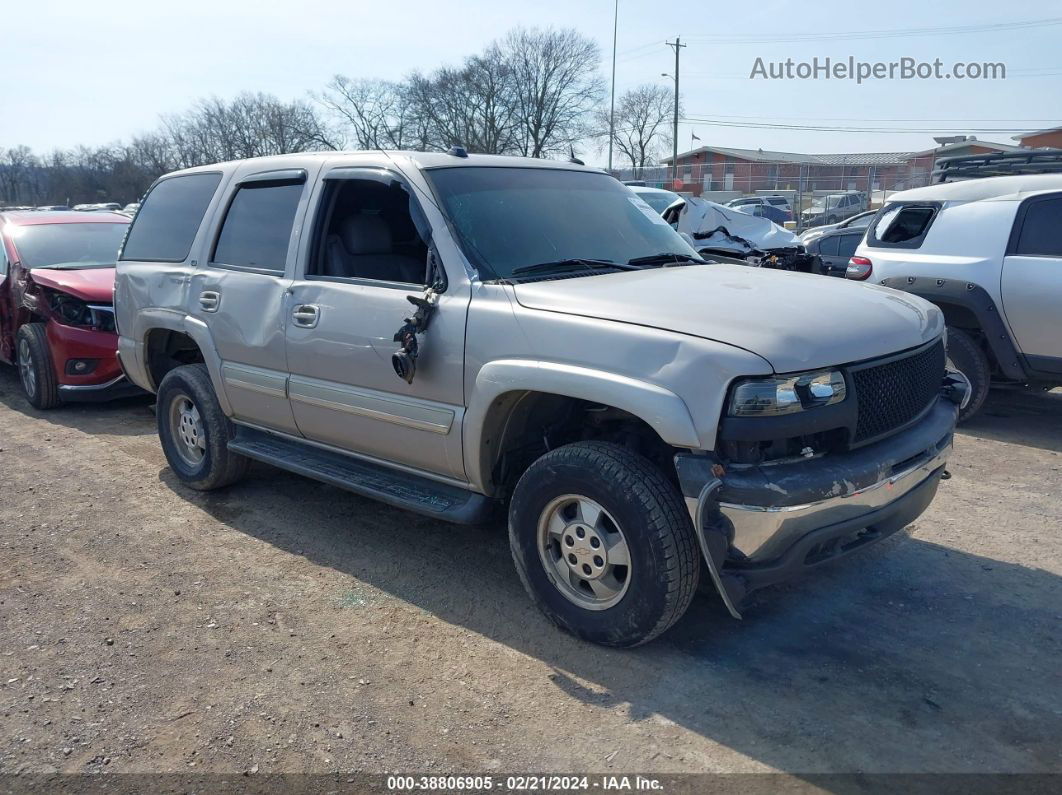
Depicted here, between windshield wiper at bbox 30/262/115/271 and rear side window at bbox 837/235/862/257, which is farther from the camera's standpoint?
rear side window at bbox 837/235/862/257

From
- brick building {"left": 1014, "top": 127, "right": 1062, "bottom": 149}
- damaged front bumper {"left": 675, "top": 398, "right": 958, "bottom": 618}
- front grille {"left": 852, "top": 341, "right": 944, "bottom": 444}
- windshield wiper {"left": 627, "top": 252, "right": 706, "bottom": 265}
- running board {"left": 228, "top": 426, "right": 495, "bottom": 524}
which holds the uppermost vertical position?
brick building {"left": 1014, "top": 127, "right": 1062, "bottom": 149}

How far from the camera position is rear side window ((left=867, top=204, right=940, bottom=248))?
23.3 feet

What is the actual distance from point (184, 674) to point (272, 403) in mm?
1670

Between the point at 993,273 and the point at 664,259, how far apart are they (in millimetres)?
3543

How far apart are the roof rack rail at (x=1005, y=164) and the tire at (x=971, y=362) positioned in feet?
8.96

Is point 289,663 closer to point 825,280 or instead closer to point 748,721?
point 748,721

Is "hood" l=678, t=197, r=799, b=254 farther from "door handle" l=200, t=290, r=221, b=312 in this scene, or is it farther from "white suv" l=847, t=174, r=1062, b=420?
"door handle" l=200, t=290, r=221, b=312

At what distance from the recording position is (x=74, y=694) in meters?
3.26

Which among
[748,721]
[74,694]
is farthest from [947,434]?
[74,694]

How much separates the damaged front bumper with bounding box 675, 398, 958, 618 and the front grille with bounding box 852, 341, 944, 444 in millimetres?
117

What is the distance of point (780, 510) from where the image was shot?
2924 mm

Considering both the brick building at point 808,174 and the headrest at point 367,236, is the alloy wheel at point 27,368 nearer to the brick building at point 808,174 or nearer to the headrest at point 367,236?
the headrest at point 367,236

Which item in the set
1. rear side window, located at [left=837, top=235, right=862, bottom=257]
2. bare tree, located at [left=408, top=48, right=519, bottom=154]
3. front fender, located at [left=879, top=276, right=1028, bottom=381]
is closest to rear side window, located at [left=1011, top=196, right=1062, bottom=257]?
front fender, located at [left=879, top=276, right=1028, bottom=381]

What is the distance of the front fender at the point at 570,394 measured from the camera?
2.99m
